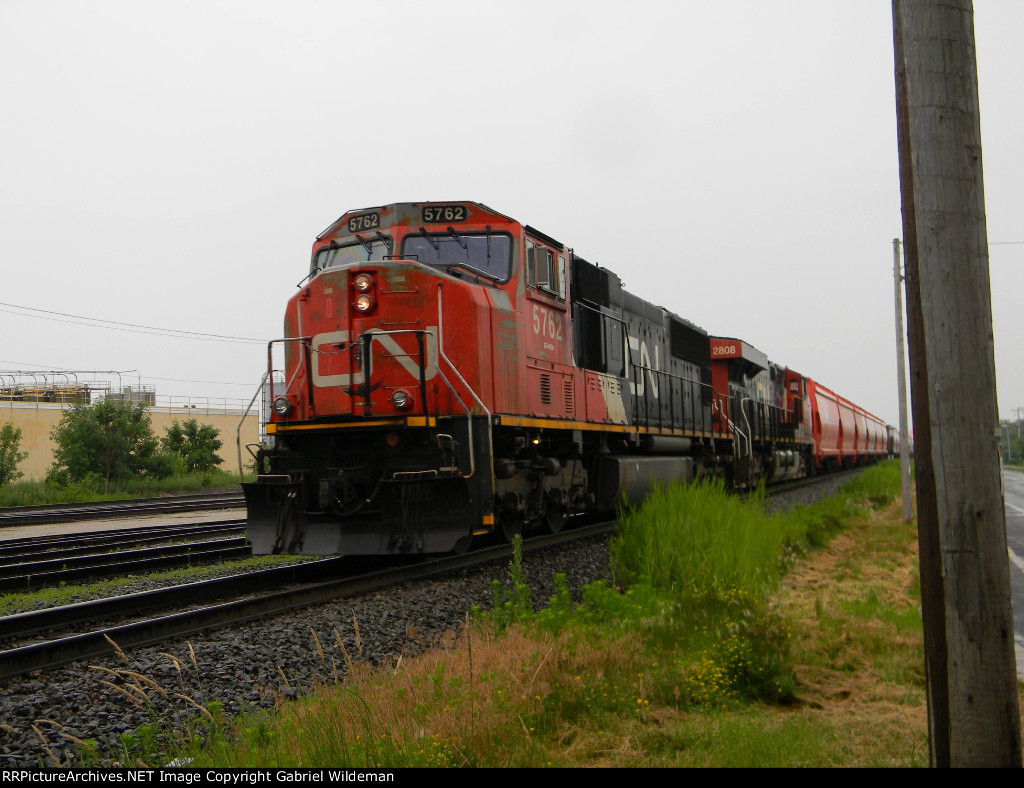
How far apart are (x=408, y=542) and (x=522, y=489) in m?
1.87

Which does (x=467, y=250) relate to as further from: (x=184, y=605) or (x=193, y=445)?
(x=193, y=445)

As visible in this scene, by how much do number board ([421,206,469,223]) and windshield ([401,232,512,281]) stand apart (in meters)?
0.17

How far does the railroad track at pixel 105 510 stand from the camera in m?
17.4

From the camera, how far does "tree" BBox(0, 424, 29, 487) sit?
27.4 meters

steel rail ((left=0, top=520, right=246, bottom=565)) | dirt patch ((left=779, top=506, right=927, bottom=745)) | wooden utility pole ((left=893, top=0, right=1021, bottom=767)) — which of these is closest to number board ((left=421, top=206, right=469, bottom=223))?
dirt patch ((left=779, top=506, right=927, bottom=745))

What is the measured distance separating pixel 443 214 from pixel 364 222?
90 centimetres

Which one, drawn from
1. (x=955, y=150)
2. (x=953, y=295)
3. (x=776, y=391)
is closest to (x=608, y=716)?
(x=953, y=295)

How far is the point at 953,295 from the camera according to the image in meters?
2.79

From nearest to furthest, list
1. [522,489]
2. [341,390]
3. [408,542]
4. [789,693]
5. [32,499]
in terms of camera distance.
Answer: [789,693], [408,542], [341,390], [522,489], [32,499]

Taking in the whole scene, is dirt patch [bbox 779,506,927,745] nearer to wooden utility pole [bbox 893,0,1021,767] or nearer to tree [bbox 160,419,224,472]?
wooden utility pole [bbox 893,0,1021,767]

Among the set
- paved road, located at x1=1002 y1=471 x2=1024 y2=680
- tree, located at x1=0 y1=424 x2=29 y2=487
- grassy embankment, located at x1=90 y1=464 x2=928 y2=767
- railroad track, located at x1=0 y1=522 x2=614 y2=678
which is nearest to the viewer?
grassy embankment, located at x1=90 y1=464 x2=928 y2=767

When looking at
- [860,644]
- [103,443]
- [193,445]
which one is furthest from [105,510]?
[860,644]

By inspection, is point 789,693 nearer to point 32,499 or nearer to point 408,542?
point 408,542

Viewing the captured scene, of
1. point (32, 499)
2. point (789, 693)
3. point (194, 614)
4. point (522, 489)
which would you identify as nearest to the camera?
point (789, 693)
